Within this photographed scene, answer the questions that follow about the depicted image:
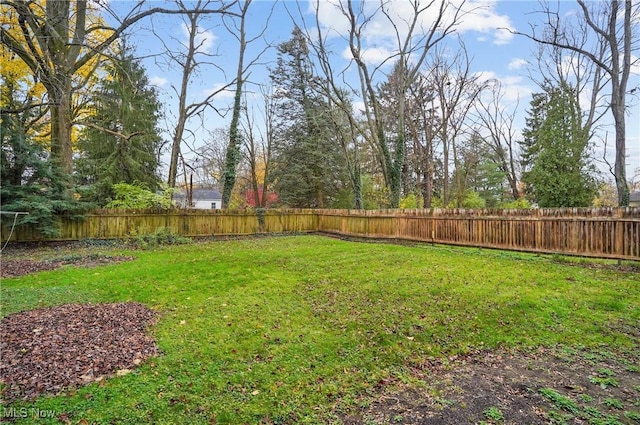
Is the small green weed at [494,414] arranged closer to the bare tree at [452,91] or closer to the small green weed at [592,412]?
the small green weed at [592,412]

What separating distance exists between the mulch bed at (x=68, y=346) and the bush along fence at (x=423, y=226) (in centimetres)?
752

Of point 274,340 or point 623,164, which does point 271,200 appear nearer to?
point 623,164

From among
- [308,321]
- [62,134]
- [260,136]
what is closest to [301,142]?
[260,136]

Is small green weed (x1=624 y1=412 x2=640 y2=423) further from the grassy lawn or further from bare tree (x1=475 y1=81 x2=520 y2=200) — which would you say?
bare tree (x1=475 y1=81 x2=520 y2=200)

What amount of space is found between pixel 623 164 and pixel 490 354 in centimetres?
1149

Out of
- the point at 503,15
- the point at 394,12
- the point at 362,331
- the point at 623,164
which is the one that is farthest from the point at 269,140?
the point at 362,331

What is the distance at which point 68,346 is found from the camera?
10.00 feet

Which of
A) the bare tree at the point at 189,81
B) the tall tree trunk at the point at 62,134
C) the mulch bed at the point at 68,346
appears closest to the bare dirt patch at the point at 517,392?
the mulch bed at the point at 68,346

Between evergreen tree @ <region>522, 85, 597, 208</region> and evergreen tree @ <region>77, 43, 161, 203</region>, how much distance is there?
61.6 feet

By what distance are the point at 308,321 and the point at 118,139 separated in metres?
15.0

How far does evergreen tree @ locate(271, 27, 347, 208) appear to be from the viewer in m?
19.9

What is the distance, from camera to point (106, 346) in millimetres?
3121

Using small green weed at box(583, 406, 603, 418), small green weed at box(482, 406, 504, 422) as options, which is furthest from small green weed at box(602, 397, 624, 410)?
small green weed at box(482, 406, 504, 422)

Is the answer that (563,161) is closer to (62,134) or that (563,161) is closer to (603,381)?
(603,381)
